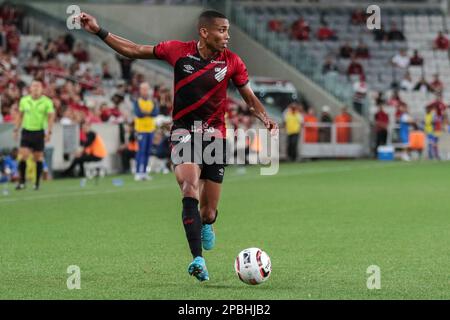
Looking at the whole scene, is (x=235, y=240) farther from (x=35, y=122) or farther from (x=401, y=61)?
(x=401, y=61)

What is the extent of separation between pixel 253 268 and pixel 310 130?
95.3 ft

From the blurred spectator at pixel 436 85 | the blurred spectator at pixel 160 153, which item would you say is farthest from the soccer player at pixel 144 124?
the blurred spectator at pixel 436 85

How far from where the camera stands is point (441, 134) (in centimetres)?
4009

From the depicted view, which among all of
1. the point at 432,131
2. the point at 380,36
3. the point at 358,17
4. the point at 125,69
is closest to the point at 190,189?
the point at 125,69

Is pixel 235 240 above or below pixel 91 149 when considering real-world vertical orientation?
below

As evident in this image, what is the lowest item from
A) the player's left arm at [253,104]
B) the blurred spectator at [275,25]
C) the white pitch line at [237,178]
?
the white pitch line at [237,178]

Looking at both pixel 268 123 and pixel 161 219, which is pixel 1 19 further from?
pixel 268 123

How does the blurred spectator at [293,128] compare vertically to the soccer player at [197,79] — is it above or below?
below

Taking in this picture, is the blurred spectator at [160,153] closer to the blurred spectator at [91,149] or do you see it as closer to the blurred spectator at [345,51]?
the blurred spectator at [91,149]

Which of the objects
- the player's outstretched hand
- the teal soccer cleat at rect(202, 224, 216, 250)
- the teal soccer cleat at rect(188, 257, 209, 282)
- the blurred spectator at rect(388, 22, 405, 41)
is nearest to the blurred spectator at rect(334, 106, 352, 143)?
the blurred spectator at rect(388, 22, 405, 41)

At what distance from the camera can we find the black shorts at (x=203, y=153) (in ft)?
35.1

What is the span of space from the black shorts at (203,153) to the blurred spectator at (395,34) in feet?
120

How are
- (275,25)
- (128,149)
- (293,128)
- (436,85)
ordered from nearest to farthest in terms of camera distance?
(128,149)
(293,128)
(436,85)
(275,25)

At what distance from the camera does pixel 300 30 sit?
149 feet
